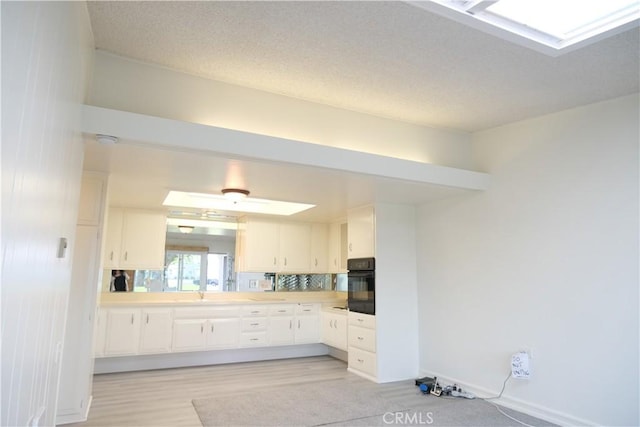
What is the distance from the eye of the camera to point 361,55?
2725 millimetres

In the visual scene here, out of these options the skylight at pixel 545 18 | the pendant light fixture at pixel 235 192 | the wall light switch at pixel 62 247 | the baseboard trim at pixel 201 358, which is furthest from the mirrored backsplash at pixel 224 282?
the skylight at pixel 545 18

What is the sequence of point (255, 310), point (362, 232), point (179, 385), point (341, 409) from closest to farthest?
point (341, 409) → point (179, 385) → point (362, 232) → point (255, 310)

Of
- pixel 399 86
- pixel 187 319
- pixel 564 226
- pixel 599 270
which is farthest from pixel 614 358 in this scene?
pixel 187 319

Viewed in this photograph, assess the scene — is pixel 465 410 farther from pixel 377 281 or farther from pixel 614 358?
pixel 377 281

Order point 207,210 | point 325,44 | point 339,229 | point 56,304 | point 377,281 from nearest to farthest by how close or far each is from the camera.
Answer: point 56,304
point 325,44
point 377,281
point 207,210
point 339,229

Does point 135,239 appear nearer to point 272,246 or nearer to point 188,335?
point 188,335

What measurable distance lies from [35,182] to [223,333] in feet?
14.3

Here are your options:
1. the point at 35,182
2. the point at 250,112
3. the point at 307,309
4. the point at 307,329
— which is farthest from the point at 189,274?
the point at 35,182

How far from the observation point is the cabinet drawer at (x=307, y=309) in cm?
595

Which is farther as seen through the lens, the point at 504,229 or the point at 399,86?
the point at 504,229

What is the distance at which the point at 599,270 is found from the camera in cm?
322

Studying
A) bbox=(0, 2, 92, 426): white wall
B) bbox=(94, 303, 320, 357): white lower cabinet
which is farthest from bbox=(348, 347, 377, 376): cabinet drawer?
bbox=(0, 2, 92, 426): white wall

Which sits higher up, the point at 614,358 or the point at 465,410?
the point at 614,358

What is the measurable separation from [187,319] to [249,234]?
63.3 inches
